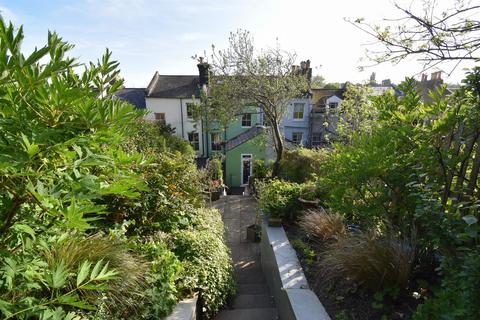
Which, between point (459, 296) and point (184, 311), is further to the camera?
point (184, 311)

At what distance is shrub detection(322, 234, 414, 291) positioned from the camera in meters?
2.63

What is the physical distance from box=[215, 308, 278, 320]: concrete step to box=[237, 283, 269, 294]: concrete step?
883 millimetres

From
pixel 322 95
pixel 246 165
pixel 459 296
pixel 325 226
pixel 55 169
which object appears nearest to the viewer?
pixel 55 169

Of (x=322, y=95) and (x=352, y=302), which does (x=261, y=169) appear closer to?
(x=352, y=302)

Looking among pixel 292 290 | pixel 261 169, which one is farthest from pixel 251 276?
pixel 261 169

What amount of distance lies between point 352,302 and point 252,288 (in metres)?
2.46

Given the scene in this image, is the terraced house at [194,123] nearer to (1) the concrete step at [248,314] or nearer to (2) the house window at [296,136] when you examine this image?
(2) the house window at [296,136]

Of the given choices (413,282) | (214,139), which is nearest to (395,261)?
(413,282)

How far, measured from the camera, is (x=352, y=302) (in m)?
2.71

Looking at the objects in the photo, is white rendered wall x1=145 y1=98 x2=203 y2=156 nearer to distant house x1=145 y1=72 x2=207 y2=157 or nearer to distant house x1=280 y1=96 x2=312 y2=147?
distant house x1=145 y1=72 x2=207 y2=157

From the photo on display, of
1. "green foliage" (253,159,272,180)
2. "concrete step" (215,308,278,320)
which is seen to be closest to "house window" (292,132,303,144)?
"green foliage" (253,159,272,180)

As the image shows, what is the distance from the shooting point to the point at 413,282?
2.72 meters

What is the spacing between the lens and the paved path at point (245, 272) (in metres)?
3.68

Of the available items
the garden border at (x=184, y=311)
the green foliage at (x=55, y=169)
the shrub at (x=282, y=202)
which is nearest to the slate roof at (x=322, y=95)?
the shrub at (x=282, y=202)
